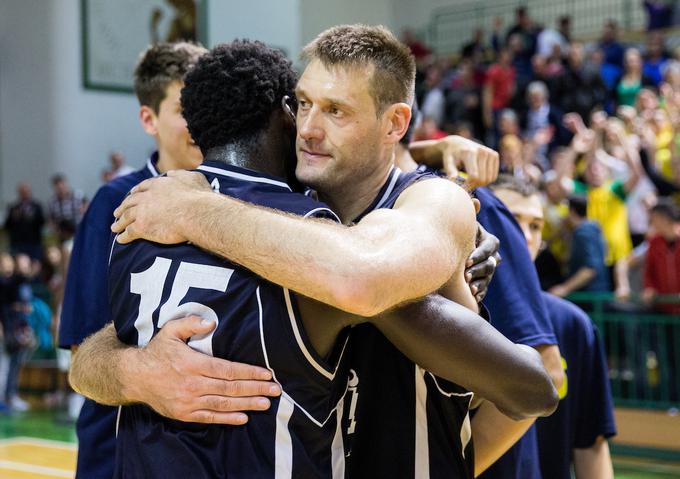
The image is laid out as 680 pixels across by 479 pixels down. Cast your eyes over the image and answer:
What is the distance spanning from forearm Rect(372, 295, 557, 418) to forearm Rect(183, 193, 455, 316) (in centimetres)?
11

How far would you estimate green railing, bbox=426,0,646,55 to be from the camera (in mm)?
18828

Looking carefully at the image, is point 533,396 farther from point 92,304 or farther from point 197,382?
point 92,304

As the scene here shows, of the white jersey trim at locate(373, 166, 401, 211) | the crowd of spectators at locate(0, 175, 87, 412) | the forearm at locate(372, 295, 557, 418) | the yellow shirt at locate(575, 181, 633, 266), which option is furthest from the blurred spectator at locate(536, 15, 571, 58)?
the forearm at locate(372, 295, 557, 418)

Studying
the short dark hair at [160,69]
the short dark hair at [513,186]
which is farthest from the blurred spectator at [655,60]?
the short dark hair at [160,69]

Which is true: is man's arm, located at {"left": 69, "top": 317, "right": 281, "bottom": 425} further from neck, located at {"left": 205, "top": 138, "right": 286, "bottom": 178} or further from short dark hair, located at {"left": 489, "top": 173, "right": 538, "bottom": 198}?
short dark hair, located at {"left": 489, "top": 173, "right": 538, "bottom": 198}

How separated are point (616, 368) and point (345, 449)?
6.52 m

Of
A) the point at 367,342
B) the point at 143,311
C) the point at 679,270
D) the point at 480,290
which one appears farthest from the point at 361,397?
the point at 679,270

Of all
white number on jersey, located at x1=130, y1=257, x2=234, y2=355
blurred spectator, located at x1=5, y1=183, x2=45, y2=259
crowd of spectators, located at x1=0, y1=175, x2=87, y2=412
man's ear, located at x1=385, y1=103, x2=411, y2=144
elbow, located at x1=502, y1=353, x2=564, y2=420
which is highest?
man's ear, located at x1=385, y1=103, x2=411, y2=144

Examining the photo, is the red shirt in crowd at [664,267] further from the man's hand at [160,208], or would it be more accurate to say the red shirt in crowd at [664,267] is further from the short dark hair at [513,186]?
the man's hand at [160,208]

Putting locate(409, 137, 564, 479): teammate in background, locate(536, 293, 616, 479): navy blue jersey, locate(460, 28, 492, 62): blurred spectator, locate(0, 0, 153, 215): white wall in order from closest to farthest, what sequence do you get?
1. locate(409, 137, 564, 479): teammate in background
2. locate(536, 293, 616, 479): navy blue jersey
3. locate(0, 0, 153, 215): white wall
4. locate(460, 28, 492, 62): blurred spectator

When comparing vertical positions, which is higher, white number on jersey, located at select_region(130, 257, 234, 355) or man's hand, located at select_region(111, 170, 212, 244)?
man's hand, located at select_region(111, 170, 212, 244)

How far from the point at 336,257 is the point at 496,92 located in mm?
12703

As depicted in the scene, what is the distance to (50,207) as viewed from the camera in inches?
614

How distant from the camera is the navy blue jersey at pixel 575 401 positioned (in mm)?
3232
